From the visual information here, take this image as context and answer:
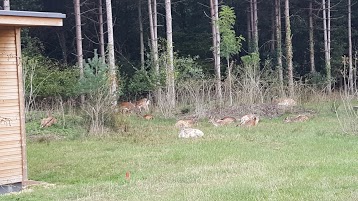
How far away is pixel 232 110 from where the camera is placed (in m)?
18.0

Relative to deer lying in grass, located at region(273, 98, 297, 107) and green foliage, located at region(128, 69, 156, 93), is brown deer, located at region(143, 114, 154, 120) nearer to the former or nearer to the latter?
green foliage, located at region(128, 69, 156, 93)

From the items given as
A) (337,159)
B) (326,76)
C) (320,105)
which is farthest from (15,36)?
(326,76)

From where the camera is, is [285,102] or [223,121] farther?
[285,102]

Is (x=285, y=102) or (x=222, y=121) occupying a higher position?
(x=285, y=102)

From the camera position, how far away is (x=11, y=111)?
8.29m

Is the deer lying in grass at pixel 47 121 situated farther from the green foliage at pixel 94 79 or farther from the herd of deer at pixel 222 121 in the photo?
the herd of deer at pixel 222 121

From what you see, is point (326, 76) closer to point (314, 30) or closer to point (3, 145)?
point (314, 30)

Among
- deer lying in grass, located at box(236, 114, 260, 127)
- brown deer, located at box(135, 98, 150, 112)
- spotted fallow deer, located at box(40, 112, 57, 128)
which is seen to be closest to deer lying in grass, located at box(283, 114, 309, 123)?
deer lying in grass, located at box(236, 114, 260, 127)

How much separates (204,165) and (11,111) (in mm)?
2997

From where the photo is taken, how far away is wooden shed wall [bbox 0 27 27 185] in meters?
8.18

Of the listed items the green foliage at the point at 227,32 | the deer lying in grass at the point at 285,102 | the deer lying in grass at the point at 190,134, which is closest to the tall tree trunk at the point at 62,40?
the green foliage at the point at 227,32

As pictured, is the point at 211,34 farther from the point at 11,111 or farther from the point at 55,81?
the point at 11,111

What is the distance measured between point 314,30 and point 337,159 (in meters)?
23.9

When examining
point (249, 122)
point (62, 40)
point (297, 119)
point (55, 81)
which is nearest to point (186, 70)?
point (55, 81)
